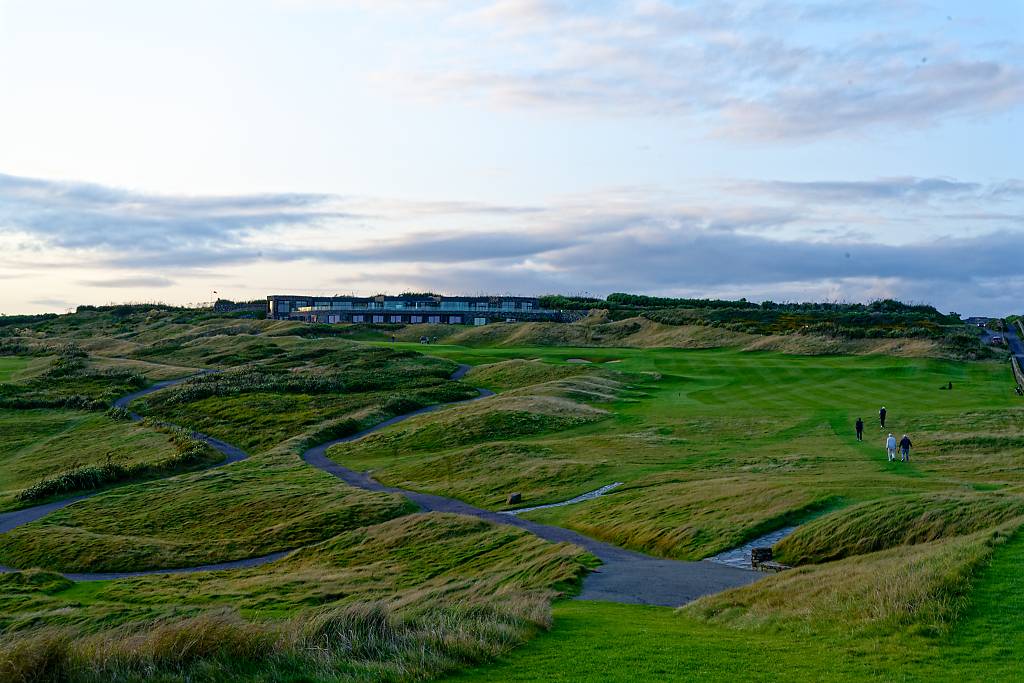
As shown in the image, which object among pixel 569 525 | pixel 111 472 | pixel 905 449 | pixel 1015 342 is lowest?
pixel 111 472

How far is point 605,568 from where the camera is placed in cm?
3070

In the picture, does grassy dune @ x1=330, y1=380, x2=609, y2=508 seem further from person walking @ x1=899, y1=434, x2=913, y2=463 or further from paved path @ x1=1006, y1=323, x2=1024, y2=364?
paved path @ x1=1006, y1=323, x2=1024, y2=364

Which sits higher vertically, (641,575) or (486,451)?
(641,575)

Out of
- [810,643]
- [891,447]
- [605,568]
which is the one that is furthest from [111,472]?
[810,643]

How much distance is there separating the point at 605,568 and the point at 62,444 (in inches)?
2511

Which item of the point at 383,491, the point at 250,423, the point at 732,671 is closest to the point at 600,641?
the point at 732,671

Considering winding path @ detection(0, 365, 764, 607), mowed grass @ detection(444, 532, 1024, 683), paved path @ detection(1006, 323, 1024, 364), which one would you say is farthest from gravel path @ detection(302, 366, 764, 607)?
paved path @ detection(1006, 323, 1024, 364)

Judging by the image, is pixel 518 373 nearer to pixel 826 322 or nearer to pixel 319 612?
pixel 826 322

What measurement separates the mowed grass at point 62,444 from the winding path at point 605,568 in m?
12.2

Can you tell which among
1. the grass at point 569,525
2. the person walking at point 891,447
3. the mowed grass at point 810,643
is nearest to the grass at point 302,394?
the grass at point 569,525

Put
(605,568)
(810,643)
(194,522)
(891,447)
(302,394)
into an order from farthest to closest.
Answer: (302,394) → (194,522) → (891,447) → (605,568) → (810,643)

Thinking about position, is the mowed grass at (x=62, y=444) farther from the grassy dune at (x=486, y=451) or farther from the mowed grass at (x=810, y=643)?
the mowed grass at (x=810, y=643)

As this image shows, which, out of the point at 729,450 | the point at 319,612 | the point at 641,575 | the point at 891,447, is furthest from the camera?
the point at 729,450

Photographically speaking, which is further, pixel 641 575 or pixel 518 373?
pixel 518 373
